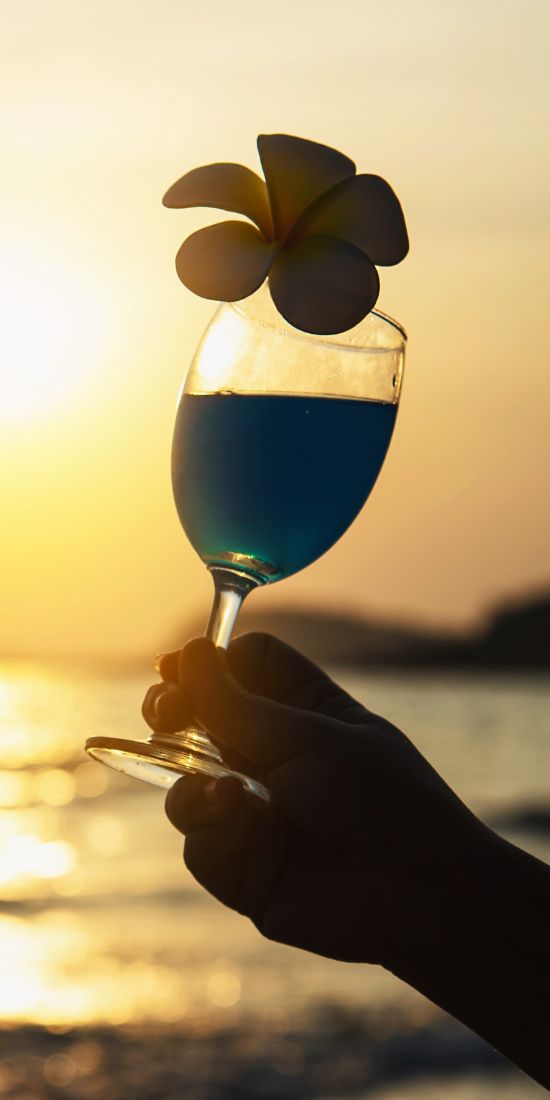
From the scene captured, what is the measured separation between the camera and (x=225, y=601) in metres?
2.46

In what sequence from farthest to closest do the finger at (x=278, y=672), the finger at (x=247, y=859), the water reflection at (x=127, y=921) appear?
the water reflection at (x=127, y=921)
the finger at (x=278, y=672)
the finger at (x=247, y=859)

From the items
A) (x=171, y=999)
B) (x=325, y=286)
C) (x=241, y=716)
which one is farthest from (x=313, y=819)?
(x=171, y=999)

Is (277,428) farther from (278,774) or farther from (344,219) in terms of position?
(278,774)

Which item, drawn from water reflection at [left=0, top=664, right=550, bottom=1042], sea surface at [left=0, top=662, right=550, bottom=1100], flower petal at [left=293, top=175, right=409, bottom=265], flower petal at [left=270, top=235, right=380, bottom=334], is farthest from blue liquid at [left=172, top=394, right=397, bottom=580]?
water reflection at [left=0, top=664, right=550, bottom=1042]

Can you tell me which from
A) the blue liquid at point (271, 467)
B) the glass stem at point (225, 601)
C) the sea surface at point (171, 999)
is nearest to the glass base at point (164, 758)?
the glass stem at point (225, 601)

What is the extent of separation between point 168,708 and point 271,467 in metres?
0.50

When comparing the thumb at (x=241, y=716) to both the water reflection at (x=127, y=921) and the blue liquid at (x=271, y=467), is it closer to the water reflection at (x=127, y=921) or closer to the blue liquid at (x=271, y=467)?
the blue liquid at (x=271, y=467)

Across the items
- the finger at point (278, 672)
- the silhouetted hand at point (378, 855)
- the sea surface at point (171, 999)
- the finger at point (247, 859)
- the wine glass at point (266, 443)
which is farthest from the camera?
the sea surface at point (171, 999)

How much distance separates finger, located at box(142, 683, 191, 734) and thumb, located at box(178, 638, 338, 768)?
2 cm

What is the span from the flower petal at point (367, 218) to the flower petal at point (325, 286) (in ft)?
0.10

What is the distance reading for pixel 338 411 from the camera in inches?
89.7

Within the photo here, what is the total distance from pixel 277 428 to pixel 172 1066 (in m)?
9.28

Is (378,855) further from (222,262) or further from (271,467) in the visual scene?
(222,262)

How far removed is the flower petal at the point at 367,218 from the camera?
6.97 feet
